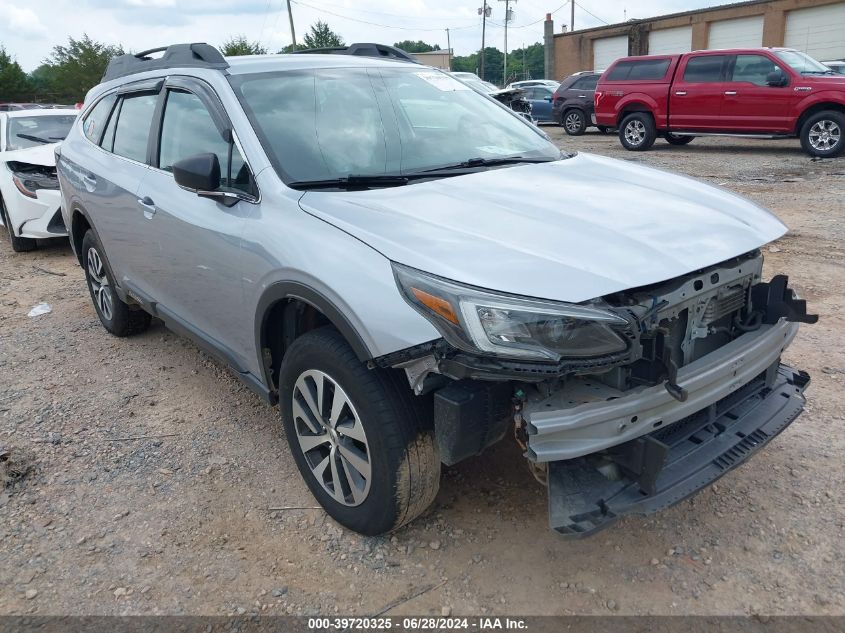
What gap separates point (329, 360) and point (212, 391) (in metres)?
1.95

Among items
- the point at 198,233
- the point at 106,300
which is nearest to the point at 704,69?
the point at 106,300

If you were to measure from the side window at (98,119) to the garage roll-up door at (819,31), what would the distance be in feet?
96.8

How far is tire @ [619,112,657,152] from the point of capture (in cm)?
1409

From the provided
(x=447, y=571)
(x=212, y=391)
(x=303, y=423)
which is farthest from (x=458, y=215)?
(x=212, y=391)

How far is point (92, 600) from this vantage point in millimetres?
2547

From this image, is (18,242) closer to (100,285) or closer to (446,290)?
(100,285)

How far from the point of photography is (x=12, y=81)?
43938 millimetres

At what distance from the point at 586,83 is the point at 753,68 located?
6.36 metres

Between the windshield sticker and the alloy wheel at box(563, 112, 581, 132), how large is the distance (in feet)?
50.4

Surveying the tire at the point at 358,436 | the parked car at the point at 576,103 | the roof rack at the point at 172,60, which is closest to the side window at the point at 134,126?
the roof rack at the point at 172,60

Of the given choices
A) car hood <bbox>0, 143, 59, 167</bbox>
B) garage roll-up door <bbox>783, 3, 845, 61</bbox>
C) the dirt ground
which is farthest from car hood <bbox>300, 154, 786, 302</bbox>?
garage roll-up door <bbox>783, 3, 845, 61</bbox>

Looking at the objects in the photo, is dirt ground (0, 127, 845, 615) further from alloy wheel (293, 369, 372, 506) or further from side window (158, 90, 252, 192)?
side window (158, 90, 252, 192)

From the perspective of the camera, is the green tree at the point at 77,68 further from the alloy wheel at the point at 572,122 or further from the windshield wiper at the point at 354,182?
the windshield wiper at the point at 354,182

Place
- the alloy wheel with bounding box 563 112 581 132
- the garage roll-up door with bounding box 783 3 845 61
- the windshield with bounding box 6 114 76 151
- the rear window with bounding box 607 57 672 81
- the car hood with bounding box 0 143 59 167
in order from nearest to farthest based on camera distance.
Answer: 1. the car hood with bounding box 0 143 59 167
2. the windshield with bounding box 6 114 76 151
3. the rear window with bounding box 607 57 672 81
4. the alloy wheel with bounding box 563 112 581 132
5. the garage roll-up door with bounding box 783 3 845 61
